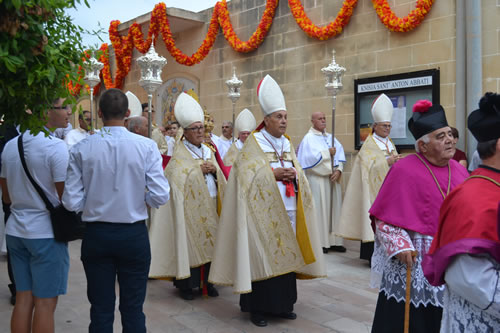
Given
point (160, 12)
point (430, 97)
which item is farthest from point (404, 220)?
point (160, 12)

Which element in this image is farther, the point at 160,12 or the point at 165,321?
the point at 160,12

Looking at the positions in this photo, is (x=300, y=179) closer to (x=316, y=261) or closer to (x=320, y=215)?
(x=316, y=261)

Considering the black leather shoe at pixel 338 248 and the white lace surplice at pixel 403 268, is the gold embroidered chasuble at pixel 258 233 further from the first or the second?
the black leather shoe at pixel 338 248

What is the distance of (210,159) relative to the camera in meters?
5.49

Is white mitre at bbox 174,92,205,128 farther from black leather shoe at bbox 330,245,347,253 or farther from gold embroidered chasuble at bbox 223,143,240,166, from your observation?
black leather shoe at bbox 330,245,347,253

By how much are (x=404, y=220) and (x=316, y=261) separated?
5.15ft

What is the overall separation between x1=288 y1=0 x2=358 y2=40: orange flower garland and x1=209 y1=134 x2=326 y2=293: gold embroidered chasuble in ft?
17.1

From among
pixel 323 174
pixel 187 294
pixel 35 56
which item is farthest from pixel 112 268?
pixel 323 174

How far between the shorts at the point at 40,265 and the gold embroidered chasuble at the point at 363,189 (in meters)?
4.22

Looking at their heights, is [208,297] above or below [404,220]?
below

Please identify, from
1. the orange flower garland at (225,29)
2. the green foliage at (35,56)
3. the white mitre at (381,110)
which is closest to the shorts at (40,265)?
the green foliage at (35,56)

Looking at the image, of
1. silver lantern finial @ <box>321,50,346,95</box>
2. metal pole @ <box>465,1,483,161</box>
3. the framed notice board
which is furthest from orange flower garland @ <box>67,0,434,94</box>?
silver lantern finial @ <box>321,50,346,95</box>

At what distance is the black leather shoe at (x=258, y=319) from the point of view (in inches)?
169

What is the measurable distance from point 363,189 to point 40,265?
179 inches
